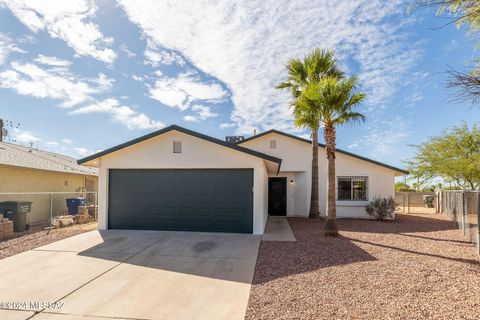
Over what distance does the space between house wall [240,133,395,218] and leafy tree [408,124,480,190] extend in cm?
921

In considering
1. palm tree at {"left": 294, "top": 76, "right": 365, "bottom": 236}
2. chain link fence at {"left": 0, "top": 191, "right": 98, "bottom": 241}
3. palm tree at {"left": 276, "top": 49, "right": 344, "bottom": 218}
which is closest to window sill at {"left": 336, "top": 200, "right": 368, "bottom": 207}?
palm tree at {"left": 276, "top": 49, "right": 344, "bottom": 218}

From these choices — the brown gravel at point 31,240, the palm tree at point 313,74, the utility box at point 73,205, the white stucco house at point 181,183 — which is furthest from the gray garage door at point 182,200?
the utility box at point 73,205

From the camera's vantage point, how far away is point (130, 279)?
556 cm

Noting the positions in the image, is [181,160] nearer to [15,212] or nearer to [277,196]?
[15,212]

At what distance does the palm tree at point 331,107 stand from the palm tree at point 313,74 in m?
2.24

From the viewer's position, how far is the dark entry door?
16375mm

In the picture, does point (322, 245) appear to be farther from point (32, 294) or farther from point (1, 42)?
point (1, 42)

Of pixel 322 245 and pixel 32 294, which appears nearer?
pixel 32 294

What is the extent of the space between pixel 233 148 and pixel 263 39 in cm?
445

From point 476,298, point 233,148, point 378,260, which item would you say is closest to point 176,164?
point 233,148

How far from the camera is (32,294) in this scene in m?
4.82

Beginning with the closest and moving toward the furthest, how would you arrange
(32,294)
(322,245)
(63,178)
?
(32,294), (322,245), (63,178)

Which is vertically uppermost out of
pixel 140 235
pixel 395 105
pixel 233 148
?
pixel 395 105

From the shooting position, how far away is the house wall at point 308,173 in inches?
601
